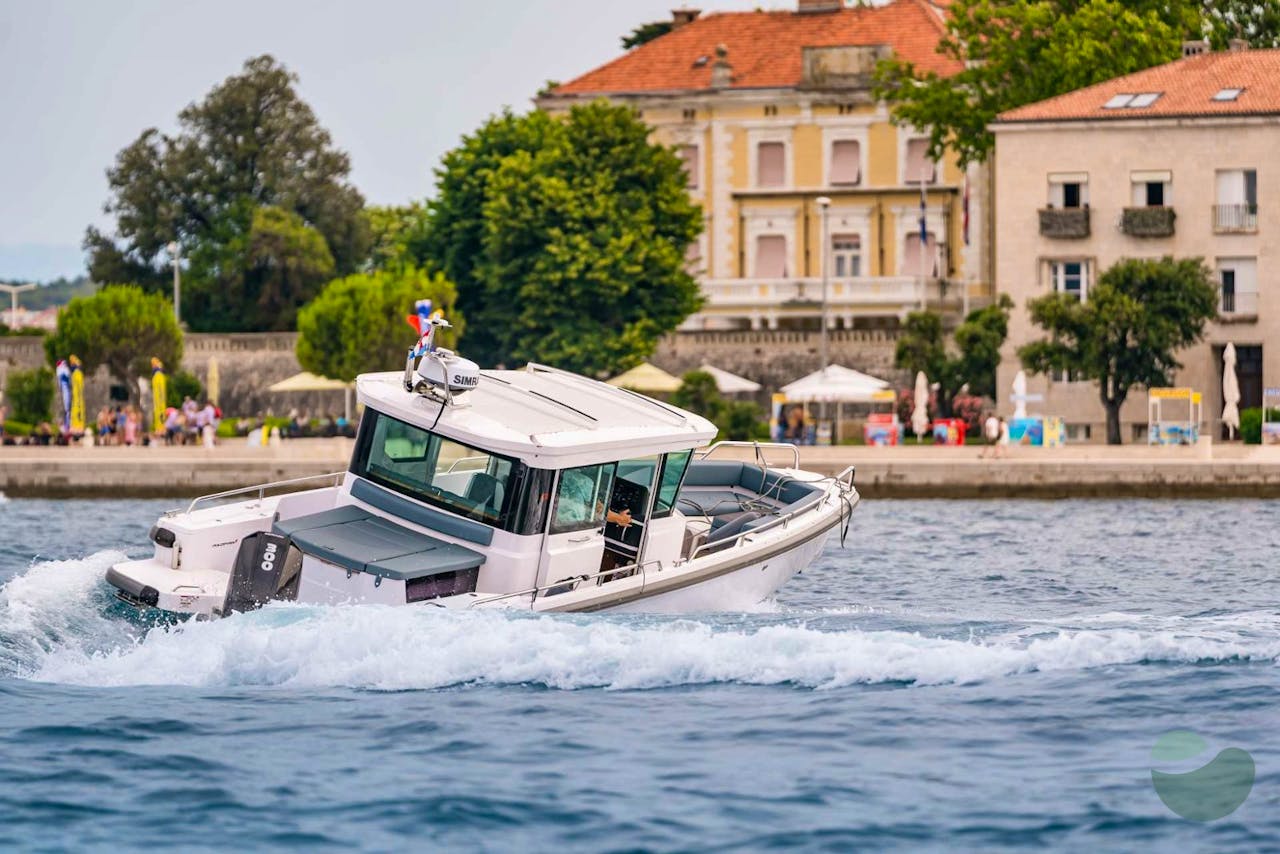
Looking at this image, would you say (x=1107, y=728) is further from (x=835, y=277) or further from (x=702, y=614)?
(x=835, y=277)

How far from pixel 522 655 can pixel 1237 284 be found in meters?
41.5

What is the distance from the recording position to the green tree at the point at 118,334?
59.8 meters

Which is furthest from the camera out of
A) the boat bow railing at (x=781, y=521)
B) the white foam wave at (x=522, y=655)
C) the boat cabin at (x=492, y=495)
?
the boat bow railing at (x=781, y=521)

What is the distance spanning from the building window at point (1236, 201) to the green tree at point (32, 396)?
32.1m

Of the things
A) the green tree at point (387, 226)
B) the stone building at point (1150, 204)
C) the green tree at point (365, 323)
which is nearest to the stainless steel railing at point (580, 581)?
the stone building at point (1150, 204)

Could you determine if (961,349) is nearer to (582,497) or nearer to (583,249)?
(583,249)

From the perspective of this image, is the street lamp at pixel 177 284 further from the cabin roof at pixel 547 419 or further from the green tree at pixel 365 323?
the cabin roof at pixel 547 419

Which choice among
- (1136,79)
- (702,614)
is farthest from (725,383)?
(702,614)

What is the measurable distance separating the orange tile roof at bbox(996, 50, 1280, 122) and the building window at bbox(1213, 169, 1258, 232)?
1672 millimetres

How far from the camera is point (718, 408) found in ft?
170

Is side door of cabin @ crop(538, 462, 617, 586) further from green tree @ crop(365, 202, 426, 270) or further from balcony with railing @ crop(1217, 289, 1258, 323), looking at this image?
green tree @ crop(365, 202, 426, 270)

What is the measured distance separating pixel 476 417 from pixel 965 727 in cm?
544

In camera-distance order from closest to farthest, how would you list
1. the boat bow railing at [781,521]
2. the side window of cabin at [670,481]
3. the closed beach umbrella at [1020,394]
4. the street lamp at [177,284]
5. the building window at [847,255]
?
the side window of cabin at [670,481], the boat bow railing at [781,521], the closed beach umbrella at [1020,394], the street lamp at [177,284], the building window at [847,255]

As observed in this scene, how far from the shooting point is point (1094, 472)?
4003 centimetres
